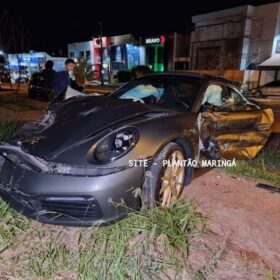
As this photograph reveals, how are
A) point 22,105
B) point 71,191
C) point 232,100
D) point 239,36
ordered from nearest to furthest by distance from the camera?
point 71,191
point 232,100
point 22,105
point 239,36

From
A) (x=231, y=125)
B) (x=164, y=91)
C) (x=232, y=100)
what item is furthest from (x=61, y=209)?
(x=232, y=100)

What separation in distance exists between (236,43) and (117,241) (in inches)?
972

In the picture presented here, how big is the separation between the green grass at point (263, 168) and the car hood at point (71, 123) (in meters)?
1.83

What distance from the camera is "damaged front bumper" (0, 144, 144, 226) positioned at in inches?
84.5

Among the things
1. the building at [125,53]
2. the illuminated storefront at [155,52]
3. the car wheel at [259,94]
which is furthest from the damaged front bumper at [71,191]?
the building at [125,53]

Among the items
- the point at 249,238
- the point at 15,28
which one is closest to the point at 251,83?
the point at 15,28

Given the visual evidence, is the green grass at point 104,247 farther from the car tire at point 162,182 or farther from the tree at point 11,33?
the tree at point 11,33

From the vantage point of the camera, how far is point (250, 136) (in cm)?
402

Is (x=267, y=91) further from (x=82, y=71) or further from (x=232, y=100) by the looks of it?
(x=82, y=71)

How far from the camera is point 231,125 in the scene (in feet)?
12.1

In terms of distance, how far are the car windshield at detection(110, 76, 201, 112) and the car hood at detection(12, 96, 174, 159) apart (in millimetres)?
516

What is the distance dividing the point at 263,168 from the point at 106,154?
285 centimetres

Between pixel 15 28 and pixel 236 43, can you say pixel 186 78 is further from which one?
pixel 236 43

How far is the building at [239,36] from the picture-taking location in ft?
71.7
